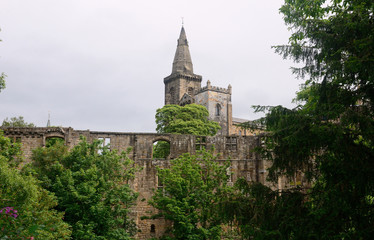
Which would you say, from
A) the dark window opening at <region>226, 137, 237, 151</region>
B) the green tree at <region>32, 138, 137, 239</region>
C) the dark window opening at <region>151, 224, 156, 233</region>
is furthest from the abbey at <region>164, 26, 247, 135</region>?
the green tree at <region>32, 138, 137, 239</region>

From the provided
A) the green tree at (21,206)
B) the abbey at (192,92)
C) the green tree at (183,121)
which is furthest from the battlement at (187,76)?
the green tree at (21,206)

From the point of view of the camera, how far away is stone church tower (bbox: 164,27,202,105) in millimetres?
74938

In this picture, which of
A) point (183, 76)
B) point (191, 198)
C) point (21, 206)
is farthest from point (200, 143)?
point (183, 76)

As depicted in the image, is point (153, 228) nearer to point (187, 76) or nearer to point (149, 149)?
point (149, 149)

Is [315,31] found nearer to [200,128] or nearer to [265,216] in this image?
[265,216]

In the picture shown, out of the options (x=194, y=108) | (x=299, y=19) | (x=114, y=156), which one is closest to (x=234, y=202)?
(x=299, y=19)

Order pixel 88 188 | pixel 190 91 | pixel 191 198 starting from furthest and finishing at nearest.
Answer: pixel 190 91
pixel 191 198
pixel 88 188

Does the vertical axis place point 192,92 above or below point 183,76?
below

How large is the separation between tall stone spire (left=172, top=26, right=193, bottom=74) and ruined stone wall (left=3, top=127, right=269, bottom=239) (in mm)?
45391

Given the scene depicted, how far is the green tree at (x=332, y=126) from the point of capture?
11.1m

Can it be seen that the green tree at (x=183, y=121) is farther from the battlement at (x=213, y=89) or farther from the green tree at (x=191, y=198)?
the green tree at (x=191, y=198)

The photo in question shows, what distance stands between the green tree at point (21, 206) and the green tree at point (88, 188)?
953 mm

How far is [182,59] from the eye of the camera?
75938mm

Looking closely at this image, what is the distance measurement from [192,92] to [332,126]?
64.5 m
